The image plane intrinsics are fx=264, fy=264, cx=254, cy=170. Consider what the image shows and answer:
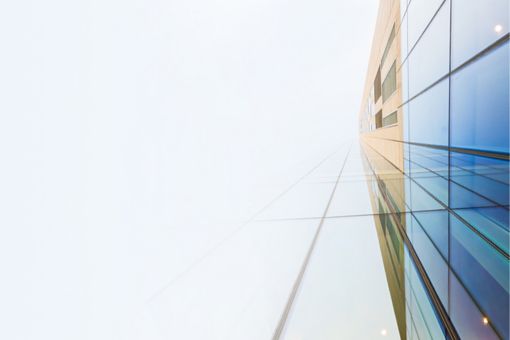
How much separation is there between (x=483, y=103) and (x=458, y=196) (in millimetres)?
1620

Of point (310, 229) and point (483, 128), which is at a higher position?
point (483, 128)

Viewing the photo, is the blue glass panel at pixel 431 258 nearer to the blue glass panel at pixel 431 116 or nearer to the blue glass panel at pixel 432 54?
the blue glass panel at pixel 431 116

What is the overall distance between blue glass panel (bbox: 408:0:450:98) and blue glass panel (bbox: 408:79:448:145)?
9.3 inches

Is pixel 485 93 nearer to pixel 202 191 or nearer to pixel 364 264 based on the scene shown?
pixel 364 264

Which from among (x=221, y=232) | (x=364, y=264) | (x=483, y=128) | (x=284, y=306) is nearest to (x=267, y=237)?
(x=221, y=232)

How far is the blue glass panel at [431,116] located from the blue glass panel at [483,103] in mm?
506

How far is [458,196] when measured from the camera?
4.10m

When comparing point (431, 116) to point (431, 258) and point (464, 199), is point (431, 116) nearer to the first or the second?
point (464, 199)

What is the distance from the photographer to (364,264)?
3.58 meters

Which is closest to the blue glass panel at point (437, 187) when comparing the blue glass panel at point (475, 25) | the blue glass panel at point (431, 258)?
the blue glass panel at point (431, 258)

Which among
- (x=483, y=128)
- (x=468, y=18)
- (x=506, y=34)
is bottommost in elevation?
(x=483, y=128)

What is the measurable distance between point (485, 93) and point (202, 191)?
865 cm

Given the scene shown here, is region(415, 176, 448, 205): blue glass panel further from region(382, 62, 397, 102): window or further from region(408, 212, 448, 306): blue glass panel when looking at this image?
region(382, 62, 397, 102): window

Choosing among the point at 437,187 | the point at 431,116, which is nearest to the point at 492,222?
the point at 437,187
